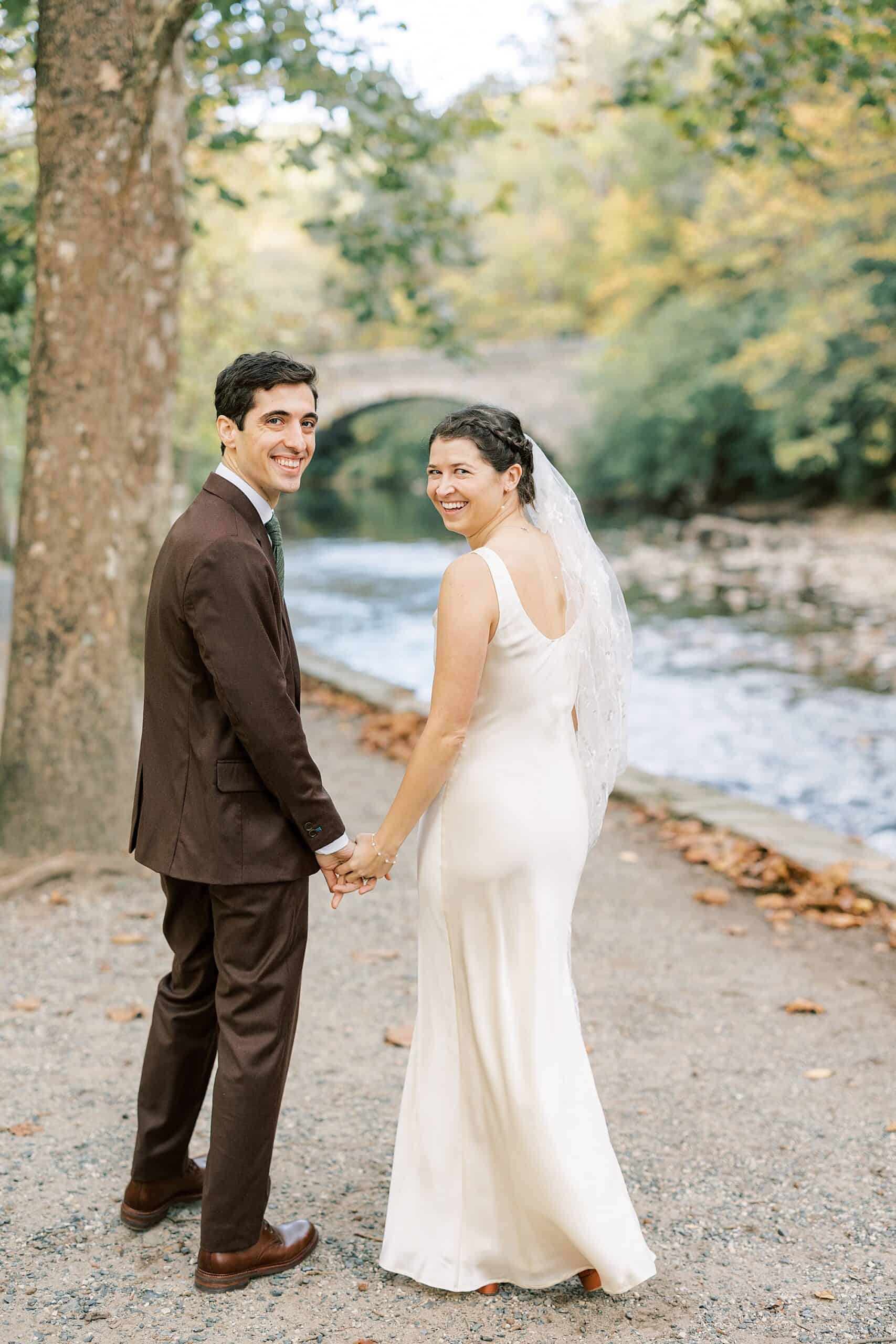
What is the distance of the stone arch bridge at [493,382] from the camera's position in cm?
3666

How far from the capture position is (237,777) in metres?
2.52

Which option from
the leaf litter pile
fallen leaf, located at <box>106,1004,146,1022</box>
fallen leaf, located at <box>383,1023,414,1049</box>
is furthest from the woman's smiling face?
the leaf litter pile

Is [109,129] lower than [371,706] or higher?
higher

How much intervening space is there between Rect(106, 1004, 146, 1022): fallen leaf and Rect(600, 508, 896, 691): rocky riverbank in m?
8.66

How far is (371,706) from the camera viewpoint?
9297mm

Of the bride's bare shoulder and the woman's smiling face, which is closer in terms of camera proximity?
the bride's bare shoulder

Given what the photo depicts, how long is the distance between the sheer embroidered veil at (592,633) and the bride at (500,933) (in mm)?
53

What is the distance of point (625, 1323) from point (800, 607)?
14.1 meters

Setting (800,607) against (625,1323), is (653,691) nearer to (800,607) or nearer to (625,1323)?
(800,607)

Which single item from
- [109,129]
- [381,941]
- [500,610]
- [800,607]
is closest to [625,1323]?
[500,610]

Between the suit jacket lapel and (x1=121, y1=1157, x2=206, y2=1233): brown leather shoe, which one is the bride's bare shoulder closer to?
the suit jacket lapel

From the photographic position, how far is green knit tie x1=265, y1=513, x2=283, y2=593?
104 inches

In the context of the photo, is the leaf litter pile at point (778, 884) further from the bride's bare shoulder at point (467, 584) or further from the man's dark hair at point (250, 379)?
the man's dark hair at point (250, 379)

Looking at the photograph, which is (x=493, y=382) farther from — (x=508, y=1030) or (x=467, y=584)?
(x=508, y=1030)
